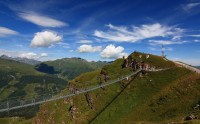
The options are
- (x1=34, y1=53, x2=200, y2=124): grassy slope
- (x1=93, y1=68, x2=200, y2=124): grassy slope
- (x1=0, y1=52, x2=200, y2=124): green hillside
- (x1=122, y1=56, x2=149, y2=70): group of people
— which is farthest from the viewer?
(x1=122, y1=56, x2=149, y2=70): group of people

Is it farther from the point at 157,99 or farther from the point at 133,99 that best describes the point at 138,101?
the point at 157,99

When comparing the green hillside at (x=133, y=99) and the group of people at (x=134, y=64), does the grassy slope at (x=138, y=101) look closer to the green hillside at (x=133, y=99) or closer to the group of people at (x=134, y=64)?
the green hillside at (x=133, y=99)

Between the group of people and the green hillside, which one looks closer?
the green hillside

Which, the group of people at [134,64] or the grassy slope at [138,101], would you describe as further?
the group of people at [134,64]

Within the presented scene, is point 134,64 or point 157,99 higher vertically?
point 134,64

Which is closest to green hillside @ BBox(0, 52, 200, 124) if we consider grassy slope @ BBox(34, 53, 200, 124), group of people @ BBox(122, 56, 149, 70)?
grassy slope @ BBox(34, 53, 200, 124)

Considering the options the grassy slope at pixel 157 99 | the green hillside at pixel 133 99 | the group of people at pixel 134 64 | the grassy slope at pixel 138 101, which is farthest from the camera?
the group of people at pixel 134 64

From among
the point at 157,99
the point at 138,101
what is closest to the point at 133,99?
the point at 138,101

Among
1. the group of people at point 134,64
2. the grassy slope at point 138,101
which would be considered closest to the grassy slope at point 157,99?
the grassy slope at point 138,101

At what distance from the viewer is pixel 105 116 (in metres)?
141

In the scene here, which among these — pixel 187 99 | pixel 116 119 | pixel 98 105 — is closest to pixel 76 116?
pixel 98 105

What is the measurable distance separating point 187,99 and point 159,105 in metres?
14.5

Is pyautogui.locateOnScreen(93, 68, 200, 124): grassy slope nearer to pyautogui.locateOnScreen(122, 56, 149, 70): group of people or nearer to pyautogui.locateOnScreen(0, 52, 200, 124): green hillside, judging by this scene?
pyautogui.locateOnScreen(0, 52, 200, 124): green hillside

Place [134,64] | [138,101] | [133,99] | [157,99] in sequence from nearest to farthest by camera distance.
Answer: [157,99] → [138,101] → [133,99] → [134,64]
